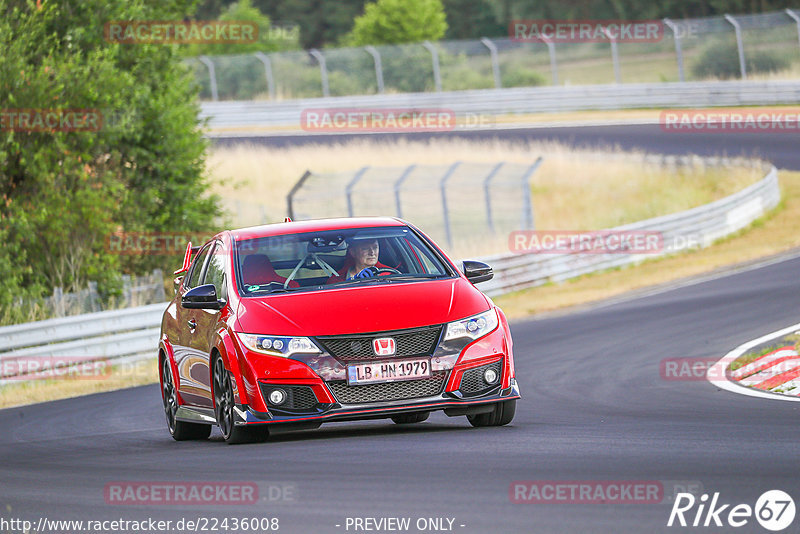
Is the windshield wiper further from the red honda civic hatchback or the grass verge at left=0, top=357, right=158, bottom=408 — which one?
the grass verge at left=0, top=357, right=158, bottom=408

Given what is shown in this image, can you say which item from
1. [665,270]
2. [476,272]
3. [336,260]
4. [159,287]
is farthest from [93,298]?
[476,272]

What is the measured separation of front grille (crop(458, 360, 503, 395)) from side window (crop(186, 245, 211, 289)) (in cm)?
277

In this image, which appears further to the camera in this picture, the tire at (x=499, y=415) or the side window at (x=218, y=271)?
the side window at (x=218, y=271)

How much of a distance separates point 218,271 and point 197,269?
0.83 metres

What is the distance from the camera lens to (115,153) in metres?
25.2

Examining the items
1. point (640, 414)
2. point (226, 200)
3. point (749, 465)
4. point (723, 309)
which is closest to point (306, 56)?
point (226, 200)

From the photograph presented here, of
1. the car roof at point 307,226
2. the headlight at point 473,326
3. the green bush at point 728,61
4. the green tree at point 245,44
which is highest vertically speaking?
the car roof at point 307,226

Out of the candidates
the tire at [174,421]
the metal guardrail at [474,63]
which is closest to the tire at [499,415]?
the tire at [174,421]

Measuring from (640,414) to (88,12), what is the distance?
56.6ft

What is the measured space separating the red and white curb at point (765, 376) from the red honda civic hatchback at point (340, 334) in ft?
10.1

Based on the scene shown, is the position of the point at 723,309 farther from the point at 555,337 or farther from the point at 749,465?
the point at 749,465

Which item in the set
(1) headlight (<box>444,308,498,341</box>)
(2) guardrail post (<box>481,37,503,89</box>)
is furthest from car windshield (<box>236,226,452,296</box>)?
(2) guardrail post (<box>481,37,503,89</box>)

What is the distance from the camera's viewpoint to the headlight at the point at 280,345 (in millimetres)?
8523

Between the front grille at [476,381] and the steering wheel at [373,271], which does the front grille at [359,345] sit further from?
the steering wheel at [373,271]
